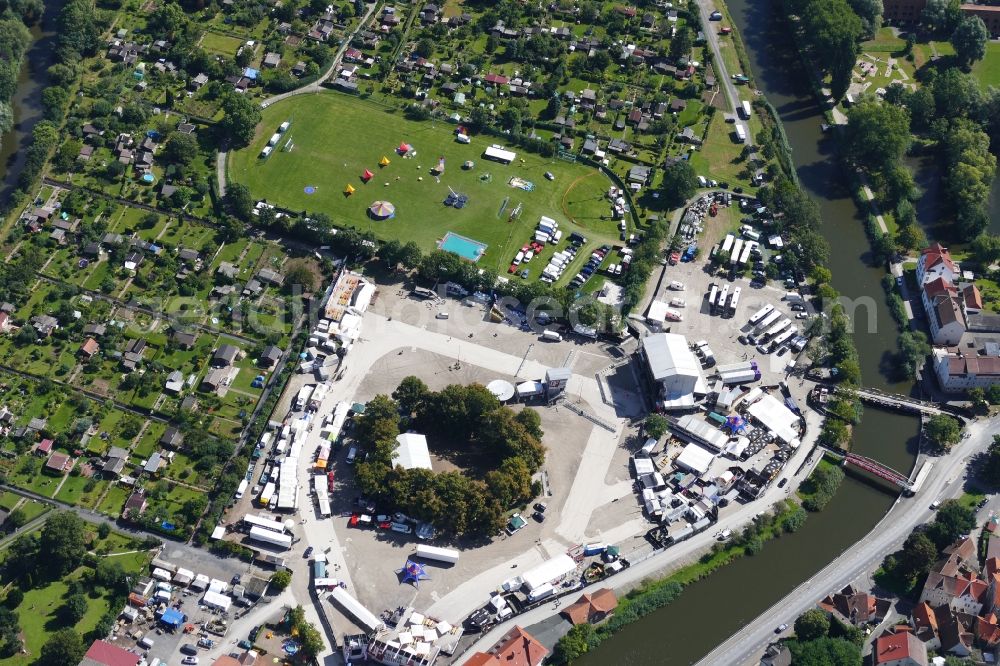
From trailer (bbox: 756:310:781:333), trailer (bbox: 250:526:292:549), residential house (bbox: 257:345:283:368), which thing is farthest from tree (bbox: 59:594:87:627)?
trailer (bbox: 756:310:781:333)

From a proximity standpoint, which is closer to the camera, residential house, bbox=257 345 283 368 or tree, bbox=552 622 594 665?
tree, bbox=552 622 594 665

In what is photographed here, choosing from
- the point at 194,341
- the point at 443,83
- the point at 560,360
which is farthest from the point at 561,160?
the point at 194,341

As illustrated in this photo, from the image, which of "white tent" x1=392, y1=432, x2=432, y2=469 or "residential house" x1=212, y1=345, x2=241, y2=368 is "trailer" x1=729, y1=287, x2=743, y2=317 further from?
"residential house" x1=212, y1=345, x2=241, y2=368

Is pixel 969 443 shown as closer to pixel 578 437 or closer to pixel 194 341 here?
A: pixel 578 437

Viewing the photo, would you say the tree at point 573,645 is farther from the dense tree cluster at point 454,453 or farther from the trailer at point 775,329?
the trailer at point 775,329

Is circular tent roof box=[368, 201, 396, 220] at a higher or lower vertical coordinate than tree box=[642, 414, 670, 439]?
higher

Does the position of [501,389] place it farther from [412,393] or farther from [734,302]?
[734,302]

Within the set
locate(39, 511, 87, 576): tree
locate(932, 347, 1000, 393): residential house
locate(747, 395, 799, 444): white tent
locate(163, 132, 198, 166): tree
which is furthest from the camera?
locate(163, 132, 198, 166): tree

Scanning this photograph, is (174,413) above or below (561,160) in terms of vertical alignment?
below
